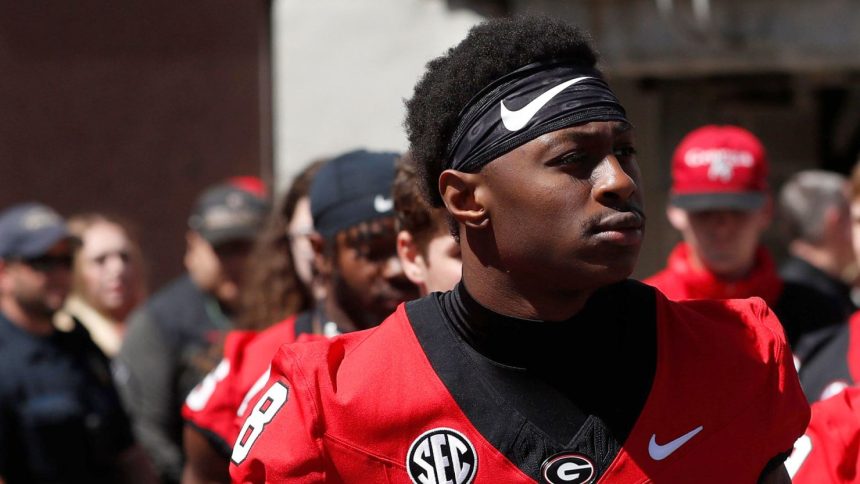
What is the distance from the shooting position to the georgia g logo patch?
6.83ft

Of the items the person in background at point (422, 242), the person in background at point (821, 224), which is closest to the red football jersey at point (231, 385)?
the person in background at point (422, 242)

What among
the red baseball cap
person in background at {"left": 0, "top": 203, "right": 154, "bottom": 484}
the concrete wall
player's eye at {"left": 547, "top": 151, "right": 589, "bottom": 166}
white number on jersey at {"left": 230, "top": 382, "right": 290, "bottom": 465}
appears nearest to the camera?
player's eye at {"left": 547, "top": 151, "right": 589, "bottom": 166}

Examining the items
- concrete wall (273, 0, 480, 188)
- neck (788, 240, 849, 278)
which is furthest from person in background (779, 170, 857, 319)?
concrete wall (273, 0, 480, 188)

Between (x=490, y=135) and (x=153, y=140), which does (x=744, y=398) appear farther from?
(x=153, y=140)

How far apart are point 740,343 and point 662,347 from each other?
140 mm

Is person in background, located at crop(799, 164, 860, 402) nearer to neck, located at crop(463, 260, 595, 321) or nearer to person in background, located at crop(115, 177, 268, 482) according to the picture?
neck, located at crop(463, 260, 595, 321)

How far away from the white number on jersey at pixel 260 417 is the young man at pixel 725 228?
94.1 inches

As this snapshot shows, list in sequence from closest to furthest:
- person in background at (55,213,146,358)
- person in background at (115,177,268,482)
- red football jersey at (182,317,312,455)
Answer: red football jersey at (182,317,312,455), person in background at (115,177,268,482), person in background at (55,213,146,358)

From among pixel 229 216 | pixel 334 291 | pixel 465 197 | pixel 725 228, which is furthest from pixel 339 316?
pixel 229 216

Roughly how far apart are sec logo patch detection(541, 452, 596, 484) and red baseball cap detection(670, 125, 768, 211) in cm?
287

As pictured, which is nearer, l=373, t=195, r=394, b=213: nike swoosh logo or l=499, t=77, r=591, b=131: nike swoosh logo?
l=499, t=77, r=591, b=131: nike swoosh logo

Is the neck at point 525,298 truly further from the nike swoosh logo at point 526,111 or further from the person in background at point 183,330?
the person in background at point 183,330

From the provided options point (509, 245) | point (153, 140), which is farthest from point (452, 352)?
point (153, 140)

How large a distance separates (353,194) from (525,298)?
139 cm
